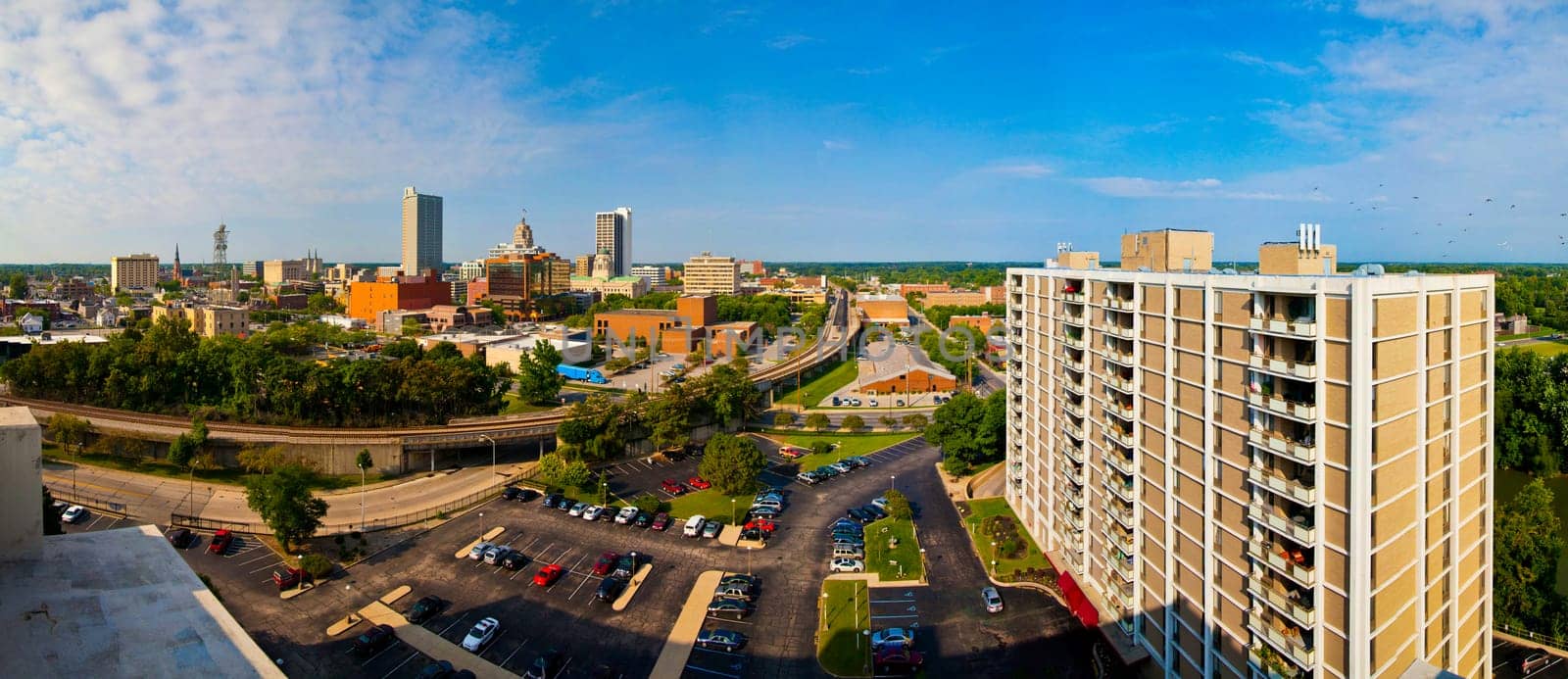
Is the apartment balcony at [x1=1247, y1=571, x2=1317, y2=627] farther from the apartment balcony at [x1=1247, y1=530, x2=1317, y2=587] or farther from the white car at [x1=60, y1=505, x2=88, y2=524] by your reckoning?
the white car at [x1=60, y1=505, x2=88, y2=524]

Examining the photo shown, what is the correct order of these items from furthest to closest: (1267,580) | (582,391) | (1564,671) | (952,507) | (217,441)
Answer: (582,391) → (217,441) → (952,507) → (1564,671) → (1267,580)

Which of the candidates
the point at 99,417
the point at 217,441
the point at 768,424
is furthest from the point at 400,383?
the point at 768,424

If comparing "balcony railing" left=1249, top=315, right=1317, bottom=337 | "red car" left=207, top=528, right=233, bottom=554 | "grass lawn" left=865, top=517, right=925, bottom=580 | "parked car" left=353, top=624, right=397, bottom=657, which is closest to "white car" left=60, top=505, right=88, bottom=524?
"red car" left=207, top=528, right=233, bottom=554

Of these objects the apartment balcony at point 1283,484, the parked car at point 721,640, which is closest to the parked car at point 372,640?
the parked car at point 721,640

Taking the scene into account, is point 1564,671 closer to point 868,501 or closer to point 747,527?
point 868,501

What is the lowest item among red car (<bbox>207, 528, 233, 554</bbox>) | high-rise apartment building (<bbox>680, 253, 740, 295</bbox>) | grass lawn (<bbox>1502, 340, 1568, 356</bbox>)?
red car (<bbox>207, 528, 233, 554</bbox>)

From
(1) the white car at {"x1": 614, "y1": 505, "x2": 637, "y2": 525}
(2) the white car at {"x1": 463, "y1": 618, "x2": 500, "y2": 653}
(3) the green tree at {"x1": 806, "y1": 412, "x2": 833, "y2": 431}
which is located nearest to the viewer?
(2) the white car at {"x1": 463, "y1": 618, "x2": 500, "y2": 653}

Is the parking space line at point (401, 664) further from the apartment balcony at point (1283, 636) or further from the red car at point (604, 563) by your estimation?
the apartment balcony at point (1283, 636)
